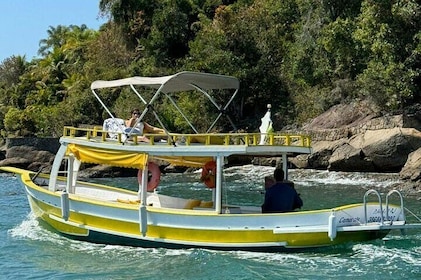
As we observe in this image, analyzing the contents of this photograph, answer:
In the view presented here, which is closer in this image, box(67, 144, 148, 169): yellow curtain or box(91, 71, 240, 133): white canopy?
box(67, 144, 148, 169): yellow curtain

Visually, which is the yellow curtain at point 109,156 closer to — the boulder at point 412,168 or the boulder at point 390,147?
the boulder at point 412,168

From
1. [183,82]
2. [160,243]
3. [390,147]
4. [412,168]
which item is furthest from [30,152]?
[160,243]

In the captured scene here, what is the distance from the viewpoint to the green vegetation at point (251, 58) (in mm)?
28734

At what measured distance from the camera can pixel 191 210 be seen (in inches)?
548

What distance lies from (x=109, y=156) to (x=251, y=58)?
1063 inches

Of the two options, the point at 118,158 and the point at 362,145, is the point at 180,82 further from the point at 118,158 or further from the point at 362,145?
the point at 362,145

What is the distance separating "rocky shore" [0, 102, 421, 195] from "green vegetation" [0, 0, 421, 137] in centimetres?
Answer: 106

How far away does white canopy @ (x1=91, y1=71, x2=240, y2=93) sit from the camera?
14.5 m

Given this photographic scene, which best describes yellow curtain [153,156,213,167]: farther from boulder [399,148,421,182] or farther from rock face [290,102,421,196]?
boulder [399,148,421,182]

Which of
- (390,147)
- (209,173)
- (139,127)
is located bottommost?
(209,173)

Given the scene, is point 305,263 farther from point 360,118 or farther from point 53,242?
point 360,118

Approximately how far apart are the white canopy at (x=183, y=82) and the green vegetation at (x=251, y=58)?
46.4ft

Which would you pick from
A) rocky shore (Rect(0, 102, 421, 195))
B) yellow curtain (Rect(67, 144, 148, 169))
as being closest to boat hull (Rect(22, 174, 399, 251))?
yellow curtain (Rect(67, 144, 148, 169))

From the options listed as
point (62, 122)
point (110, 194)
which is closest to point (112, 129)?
point (110, 194)
